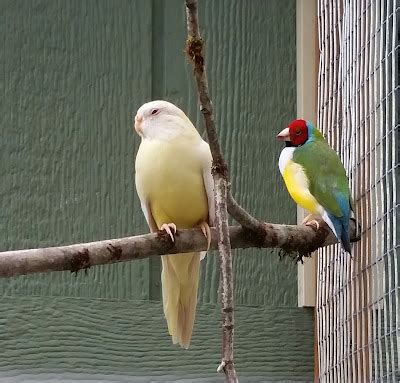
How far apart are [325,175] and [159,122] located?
0.43m

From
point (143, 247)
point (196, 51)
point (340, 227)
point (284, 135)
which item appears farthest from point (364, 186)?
point (196, 51)

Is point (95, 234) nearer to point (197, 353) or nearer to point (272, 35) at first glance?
point (197, 353)

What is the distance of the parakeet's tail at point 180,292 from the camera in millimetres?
2326

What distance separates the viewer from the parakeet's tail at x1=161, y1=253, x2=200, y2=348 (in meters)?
2.33

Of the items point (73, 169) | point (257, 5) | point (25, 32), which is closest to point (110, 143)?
point (73, 169)

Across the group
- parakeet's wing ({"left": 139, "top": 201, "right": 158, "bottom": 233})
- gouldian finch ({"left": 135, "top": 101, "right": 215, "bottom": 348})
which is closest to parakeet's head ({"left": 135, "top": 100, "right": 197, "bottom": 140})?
gouldian finch ({"left": 135, "top": 101, "right": 215, "bottom": 348})

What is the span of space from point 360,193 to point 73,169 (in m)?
0.66

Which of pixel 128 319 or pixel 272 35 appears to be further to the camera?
pixel 272 35

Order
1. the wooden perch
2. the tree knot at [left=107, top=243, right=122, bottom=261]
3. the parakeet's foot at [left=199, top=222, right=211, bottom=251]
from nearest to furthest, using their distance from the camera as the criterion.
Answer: the wooden perch
the tree knot at [left=107, top=243, right=122, bottom=261]
the parakeet's foot at [left=199, top=222, right=211, bottom=251]

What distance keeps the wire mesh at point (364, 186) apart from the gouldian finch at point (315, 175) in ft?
0.15

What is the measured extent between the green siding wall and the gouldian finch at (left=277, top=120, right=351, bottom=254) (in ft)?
0.21

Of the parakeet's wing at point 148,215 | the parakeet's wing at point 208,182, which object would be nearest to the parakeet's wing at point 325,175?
the parakeet's wing at point 208,182

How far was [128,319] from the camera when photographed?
2.47 metres

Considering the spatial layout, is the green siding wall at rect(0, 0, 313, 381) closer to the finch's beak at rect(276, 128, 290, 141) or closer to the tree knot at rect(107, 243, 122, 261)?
the finch's beak at rect(276, 128, 290, 141)
